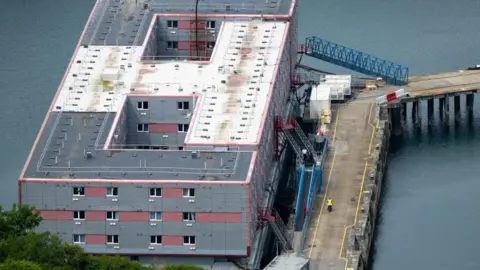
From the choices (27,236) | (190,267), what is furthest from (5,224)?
(190,267)

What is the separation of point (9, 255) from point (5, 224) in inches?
244

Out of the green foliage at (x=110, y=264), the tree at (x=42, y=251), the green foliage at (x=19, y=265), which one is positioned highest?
the green foliage at (x=19, y=265)

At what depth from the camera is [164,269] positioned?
19675cm

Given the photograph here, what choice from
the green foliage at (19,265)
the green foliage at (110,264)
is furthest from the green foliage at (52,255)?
the green foliage at (19,265)

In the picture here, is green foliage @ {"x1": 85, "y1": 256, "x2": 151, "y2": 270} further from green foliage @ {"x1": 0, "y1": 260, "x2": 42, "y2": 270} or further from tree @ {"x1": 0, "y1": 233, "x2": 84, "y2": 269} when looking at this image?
green foliage @ {"x1": 0, "y1": 260, "x2": 42, "y2": 270}

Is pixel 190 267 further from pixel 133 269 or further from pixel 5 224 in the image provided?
pixel 5 224

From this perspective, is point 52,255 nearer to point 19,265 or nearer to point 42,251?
point 42,251

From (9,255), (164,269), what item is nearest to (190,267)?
(164,269)

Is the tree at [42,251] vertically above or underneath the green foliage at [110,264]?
above

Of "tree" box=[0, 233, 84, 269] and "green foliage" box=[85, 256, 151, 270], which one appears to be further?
"green foliage" box=[85, 256, 151, 270]

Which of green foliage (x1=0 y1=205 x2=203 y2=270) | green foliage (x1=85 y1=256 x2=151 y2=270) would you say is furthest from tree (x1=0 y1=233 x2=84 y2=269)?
green foliage (x1=85 y1=256 x2=151 y2=270)

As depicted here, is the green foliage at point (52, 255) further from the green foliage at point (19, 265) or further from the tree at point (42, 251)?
the green foliage at point (19, 265)

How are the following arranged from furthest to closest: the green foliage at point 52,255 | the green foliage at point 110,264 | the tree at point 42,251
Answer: the green foliage at point 110,264
the tree at point 42,251
the green foliage at point 52,255

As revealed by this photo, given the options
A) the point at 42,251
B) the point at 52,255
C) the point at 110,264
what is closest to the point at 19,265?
the point at 42,251
